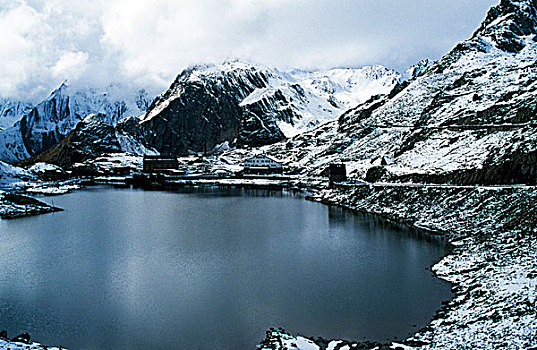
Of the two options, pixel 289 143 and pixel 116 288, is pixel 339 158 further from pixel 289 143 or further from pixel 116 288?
pixel 116 288

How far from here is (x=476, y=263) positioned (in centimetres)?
3112

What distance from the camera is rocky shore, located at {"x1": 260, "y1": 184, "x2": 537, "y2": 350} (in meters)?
20.0

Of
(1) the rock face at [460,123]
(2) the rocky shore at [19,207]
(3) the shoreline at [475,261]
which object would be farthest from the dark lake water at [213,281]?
(1) the rock face at [460,123]

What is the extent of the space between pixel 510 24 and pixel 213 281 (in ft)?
465

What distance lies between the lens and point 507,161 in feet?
165

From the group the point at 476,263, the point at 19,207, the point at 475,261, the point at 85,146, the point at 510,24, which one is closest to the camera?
the point at 476,263

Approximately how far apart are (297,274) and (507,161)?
105 feet

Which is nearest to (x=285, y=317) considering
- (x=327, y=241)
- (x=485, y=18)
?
(x=327, y=241)

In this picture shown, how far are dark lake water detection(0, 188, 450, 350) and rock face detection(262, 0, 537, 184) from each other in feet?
52.8

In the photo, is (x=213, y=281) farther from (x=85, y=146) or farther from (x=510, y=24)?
(x=85, y=146)

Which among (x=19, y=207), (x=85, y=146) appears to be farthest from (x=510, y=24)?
(x=85, y=146)

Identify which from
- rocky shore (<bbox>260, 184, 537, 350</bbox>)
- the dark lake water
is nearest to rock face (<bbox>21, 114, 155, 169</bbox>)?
the dark lake water

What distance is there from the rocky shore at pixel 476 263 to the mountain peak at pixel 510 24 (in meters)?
94.6

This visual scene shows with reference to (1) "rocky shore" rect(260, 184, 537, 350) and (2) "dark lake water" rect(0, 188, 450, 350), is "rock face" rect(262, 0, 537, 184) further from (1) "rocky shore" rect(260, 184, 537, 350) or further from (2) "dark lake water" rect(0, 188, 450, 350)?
(2) "dark lake water" rect(0, 188, 450, 350)
